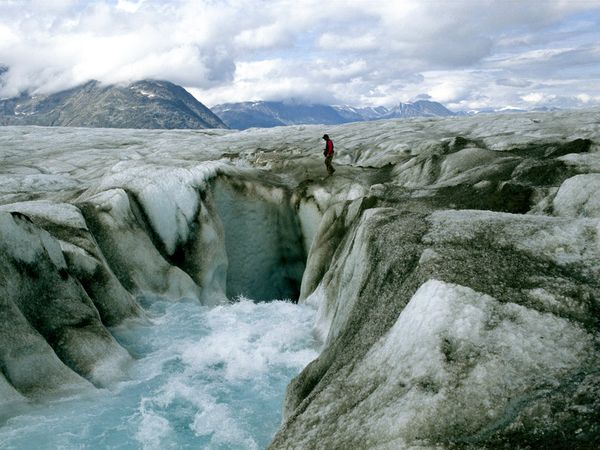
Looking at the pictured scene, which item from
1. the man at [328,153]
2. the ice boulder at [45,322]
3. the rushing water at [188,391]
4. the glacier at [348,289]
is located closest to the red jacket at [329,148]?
the man at [328,153]

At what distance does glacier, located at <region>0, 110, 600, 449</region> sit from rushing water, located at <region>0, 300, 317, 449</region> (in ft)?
0.48

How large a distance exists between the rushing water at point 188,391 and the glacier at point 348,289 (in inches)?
5.8

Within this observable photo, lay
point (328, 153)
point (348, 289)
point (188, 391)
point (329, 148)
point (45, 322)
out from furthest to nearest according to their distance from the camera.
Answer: point (328, 153) < point (329, 148) < point (188, 391) < point (45, 322) < point (348, 289)

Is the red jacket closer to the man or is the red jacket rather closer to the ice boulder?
the man

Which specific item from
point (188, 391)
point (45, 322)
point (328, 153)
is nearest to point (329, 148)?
point (328, 153)

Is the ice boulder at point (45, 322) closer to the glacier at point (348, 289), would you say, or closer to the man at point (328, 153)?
the glacier at point (348, 289)

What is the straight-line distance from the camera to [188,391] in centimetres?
1509

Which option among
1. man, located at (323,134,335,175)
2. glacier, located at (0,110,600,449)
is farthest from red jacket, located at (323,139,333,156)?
glacier, located at (0,110,600,449)

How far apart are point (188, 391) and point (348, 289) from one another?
5.83 metres

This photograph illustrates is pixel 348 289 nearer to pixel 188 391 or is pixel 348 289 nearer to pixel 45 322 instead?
pixel 188 391

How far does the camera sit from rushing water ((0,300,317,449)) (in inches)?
486

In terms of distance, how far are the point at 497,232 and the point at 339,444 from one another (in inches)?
229

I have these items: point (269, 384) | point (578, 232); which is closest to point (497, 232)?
point (578, 232)

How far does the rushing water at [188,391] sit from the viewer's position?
40.5ft
